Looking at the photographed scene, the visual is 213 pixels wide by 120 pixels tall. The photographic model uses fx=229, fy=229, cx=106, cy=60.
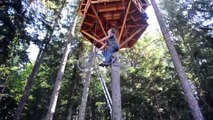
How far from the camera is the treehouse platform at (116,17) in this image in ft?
27.5

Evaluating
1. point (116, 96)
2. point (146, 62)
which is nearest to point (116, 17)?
point (116, 96)

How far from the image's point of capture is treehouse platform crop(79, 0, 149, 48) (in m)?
8.38

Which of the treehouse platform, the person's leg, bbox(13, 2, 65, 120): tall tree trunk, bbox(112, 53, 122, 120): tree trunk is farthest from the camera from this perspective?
bbox(13, 2, 65, 120): tall tree trunk

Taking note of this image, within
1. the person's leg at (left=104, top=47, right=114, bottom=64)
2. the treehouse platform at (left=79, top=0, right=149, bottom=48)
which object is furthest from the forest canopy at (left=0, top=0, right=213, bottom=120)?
the person's leg at (left=104, top=47, right=114, bottom=64)

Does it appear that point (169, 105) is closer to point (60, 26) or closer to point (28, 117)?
point (60, 26)

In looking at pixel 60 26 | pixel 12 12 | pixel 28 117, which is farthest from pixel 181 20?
pixel 28 117

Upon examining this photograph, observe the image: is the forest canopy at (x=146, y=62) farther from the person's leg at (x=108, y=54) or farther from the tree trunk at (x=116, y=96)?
the person's leg at (x=108, y=54)

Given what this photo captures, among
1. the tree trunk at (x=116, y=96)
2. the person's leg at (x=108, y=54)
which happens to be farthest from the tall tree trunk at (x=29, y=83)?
the person's leg at (x=108, y=54)

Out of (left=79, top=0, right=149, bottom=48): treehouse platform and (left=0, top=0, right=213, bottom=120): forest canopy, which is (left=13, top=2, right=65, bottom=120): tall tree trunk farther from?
(left=79, top=0, right=149, bottom=48): treehouse platform

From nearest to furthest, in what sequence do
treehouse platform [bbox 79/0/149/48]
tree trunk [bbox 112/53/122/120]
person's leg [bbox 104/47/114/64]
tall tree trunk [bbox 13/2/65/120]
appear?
1. person's leg [bbox 104/47/114/64]
2. treehouse platform [bbox 79/0/149/48]
3. tree trunk [bbox 112/53/122/120]
4. tall tree trunk [bbox 13/2/65/120]

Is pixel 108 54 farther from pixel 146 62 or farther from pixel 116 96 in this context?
pixel 146 62

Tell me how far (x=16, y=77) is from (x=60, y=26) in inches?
322

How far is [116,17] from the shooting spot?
27.9 feet

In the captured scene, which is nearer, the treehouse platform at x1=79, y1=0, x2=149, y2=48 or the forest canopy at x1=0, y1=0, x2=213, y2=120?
the treehouse platform at x1=79, y1=0, x2=149, y2=48
